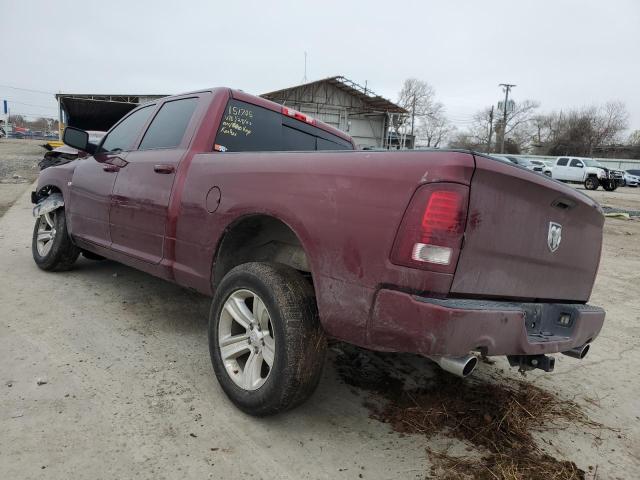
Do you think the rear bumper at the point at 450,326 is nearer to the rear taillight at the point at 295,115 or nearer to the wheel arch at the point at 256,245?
the wheel arch at the point at 256,245

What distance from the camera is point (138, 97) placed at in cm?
2238

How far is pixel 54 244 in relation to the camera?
478cm

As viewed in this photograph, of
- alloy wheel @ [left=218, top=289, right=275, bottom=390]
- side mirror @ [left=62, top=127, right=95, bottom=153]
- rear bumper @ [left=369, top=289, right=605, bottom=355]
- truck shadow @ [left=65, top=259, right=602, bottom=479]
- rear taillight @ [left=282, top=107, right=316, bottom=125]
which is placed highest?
rear taillight @ [left=282, top=107, right=316, bottom=125]

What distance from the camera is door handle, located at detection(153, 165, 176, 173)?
3197mm

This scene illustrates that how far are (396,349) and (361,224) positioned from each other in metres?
0.55

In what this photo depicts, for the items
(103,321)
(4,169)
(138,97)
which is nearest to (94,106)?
(138,97)

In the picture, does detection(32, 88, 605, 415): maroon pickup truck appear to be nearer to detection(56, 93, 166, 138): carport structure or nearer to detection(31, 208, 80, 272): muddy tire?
detection(31, 208, 80, 272): muddy tire

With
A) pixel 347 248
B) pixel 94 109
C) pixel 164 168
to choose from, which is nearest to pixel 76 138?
pixel 164 168

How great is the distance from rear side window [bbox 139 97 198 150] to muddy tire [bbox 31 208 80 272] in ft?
5.38

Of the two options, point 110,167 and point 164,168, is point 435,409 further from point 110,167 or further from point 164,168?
point 110,167

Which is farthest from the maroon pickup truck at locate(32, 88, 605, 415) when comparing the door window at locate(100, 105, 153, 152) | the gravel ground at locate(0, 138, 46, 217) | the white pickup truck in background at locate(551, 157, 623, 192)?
the white pickup truck in background at locate(551, 157, 623, 192)

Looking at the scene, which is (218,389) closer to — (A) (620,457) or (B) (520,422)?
(B) (520,422)

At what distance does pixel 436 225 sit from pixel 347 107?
38446 mm

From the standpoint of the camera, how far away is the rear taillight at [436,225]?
185 cm
